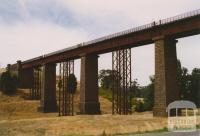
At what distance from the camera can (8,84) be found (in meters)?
89.8

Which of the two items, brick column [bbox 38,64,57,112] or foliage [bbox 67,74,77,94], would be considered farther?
foliage [bbox 67,74,77,94]

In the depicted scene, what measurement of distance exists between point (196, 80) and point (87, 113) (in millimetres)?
23383

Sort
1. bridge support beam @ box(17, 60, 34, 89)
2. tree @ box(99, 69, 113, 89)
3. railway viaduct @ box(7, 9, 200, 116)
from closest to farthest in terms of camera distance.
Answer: railway viaduct @ box(7, 9, 200, 116) → bridge support beam @ box(17, 60, 34, 89) → tree @ box(99, 69, 113, 89)

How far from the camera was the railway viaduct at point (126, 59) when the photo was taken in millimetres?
41281

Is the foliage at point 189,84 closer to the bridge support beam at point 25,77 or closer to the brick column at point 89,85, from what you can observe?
the brick column at point 89,85

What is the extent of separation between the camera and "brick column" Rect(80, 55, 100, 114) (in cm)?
5628

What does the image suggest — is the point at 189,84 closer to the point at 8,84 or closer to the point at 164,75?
the point at 164,75

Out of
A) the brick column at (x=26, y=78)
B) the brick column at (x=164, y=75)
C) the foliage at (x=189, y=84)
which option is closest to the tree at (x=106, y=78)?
the brick column at (x=26, y=78)

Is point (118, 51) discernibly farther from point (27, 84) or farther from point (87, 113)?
point (27, 84)

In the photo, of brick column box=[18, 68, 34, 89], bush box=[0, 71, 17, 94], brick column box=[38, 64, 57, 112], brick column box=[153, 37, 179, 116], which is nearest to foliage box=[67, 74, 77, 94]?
brick column box=[38, 64, 57, 112]

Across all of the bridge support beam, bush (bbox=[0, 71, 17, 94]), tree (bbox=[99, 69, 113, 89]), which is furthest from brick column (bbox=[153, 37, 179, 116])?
tree (bbox=[99, 69, 113, 89])

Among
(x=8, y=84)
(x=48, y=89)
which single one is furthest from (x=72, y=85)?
(x=8, y=84)

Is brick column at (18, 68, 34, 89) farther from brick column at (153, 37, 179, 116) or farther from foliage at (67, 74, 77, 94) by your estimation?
brick column at (153, 37, 179, 116)

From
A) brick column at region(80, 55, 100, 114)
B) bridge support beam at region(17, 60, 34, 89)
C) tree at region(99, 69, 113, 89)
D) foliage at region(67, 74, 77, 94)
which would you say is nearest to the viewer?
brick column at region(80, 55, 100, 114)
